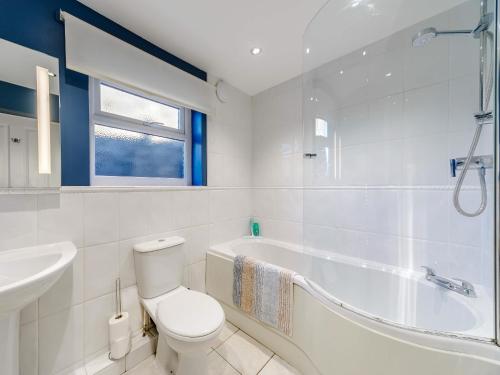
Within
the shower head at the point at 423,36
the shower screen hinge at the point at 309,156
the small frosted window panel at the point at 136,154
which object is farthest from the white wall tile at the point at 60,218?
the shower head at the point at 423,36

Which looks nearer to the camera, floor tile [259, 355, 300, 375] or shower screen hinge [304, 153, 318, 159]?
floor tile [259, 355, 300, 375]

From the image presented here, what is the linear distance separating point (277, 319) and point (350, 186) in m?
1.17

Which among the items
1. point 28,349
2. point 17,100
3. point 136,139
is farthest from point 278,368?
point 17,100

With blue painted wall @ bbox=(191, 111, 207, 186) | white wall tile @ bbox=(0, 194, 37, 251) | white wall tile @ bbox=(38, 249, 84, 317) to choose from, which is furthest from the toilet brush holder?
blue painted wall @ bbox=(191, 111, 207, 186)

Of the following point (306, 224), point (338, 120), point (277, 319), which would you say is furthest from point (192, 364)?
point (338, 120)

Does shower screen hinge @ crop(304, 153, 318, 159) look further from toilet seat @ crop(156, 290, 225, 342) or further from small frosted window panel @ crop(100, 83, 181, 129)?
toilet seat @ crop(156, 290, 225, 342)

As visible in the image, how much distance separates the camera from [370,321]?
0.91m

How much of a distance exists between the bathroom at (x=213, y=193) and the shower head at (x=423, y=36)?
2cm

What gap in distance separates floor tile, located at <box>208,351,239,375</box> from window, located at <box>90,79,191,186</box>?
138cm

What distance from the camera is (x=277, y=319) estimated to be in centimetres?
133

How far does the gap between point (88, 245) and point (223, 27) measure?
1.71 metres

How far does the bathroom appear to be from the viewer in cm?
98

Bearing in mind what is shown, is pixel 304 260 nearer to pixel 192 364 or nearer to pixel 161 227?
pixel 192 364

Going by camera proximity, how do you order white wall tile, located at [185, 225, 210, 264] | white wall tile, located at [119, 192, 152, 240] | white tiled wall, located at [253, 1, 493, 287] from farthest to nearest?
white wall tile, located at [185, 225, 210, 264] < white wall tile, located at [119, 192, 152, 240] < white tiled wall, located at [253, 1, 493, 287]
